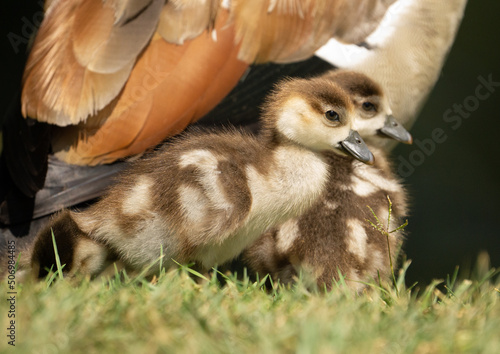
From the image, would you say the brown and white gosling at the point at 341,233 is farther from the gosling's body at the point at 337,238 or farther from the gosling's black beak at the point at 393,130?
the gosling's black beak at the point at 393,130

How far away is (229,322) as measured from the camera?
1.28 m

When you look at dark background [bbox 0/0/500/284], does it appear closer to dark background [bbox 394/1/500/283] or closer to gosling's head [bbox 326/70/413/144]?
dark background [bbox 394/1/500/283]

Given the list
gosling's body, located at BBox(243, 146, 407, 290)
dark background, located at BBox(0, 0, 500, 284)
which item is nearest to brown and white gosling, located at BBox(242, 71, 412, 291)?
gosling's body, located at BBox(243, 146, 407, 290)

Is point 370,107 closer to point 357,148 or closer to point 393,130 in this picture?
Answer: point 393,130

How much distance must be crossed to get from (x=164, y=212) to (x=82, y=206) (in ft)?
1.25

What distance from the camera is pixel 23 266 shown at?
1.94 m

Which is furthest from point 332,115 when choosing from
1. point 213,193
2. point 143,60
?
point 143,60

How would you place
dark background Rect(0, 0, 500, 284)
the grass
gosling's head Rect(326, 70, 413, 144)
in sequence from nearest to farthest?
the grass < gosling's head Rect(326, 70, 413, 144) < dark background Rect(0, 0, 500, 284)

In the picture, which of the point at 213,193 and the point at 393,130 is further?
the point at 393,130

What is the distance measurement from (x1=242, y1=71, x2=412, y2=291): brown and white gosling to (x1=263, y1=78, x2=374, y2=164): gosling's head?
0.39 ft

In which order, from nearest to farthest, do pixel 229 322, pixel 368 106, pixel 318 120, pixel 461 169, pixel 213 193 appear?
pixel 229 322 < pixel 213 193 < pixel 318 120 < pixel 368 106 < pixel 461 169

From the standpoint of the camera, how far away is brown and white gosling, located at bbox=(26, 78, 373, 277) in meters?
1.81

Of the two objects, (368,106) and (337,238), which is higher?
(368,106)

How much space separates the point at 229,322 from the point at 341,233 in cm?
83
